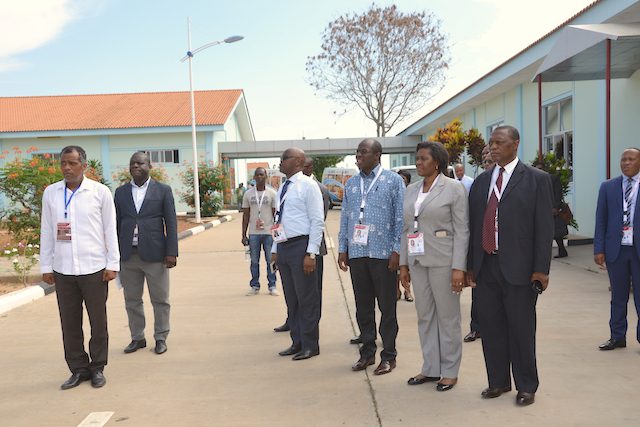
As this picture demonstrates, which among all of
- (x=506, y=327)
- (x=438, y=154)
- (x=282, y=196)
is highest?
(x=438, y=154)

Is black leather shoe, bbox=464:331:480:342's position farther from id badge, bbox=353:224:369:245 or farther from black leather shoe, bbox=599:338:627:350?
id badge, bbox=353:224:369:245

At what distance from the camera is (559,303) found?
7230 mm

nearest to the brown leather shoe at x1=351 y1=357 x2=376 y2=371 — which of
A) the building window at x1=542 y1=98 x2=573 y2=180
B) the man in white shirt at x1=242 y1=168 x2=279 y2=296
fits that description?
the man in white shirt at x1=242 y1=168 x2=279 y2=296

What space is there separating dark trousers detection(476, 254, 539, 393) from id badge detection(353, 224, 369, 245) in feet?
3.21

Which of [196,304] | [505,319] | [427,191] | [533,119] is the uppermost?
[533,119]

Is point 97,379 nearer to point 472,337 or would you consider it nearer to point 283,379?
point 283,379

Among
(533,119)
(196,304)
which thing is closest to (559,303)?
(196,304)

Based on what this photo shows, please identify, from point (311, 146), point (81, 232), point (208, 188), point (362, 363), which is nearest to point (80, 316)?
Result: point (81, 232)

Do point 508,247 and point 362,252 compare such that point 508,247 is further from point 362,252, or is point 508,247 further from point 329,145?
point 329,145

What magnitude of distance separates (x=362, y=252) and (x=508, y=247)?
4.17 feet

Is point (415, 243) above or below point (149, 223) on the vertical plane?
below

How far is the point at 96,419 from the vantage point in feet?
13.0

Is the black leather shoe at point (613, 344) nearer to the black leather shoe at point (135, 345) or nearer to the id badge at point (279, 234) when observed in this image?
the id badge at point (279, 234)

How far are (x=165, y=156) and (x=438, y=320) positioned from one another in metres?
29.0
